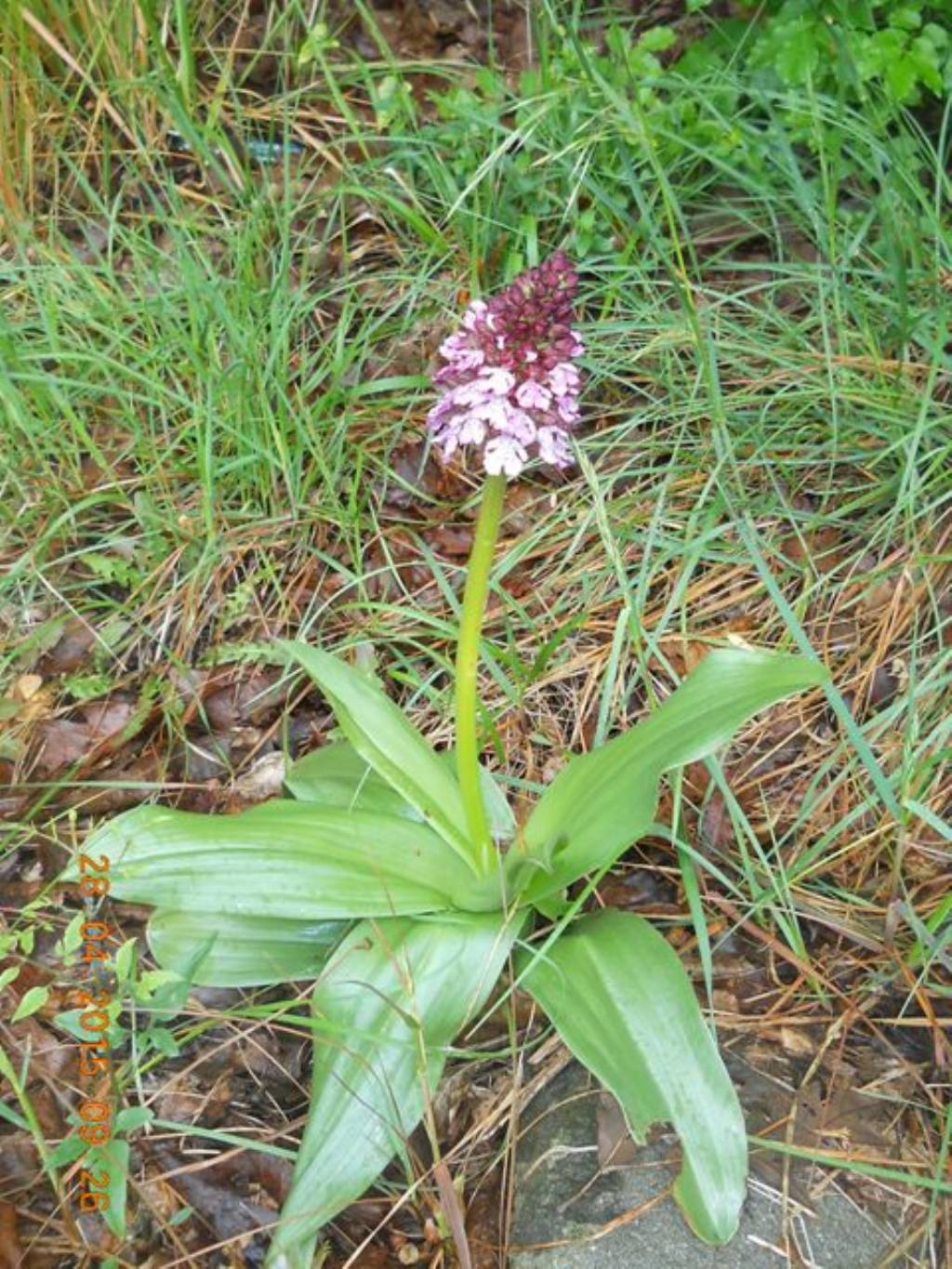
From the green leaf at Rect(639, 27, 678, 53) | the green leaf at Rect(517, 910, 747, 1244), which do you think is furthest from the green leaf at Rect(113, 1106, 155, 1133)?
the green leaf at Rect(639, 27, 678, 53)

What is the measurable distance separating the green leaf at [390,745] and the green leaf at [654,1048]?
11.1 inches

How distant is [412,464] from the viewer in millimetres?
3379

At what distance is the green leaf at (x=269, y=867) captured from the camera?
2.18m

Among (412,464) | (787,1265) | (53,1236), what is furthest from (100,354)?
(787,1265)

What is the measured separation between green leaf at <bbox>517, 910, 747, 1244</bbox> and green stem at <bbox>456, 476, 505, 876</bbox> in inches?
9.1

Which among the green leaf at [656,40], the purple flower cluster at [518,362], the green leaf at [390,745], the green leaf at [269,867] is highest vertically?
the green leaf at [656,40]

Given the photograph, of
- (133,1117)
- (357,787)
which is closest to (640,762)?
(357,787)

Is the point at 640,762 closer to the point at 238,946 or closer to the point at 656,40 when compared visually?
the point at 238,946

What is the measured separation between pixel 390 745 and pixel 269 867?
11.9 inches

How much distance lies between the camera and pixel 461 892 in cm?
226

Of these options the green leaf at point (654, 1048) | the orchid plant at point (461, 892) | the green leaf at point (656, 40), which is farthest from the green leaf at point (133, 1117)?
the green leaf at point (656, 40)

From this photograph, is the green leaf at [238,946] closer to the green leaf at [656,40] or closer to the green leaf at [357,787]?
the green leaf at [357,787]

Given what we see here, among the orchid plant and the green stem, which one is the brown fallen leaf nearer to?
the orchid plant

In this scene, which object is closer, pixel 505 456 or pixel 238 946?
pixel 505 456
